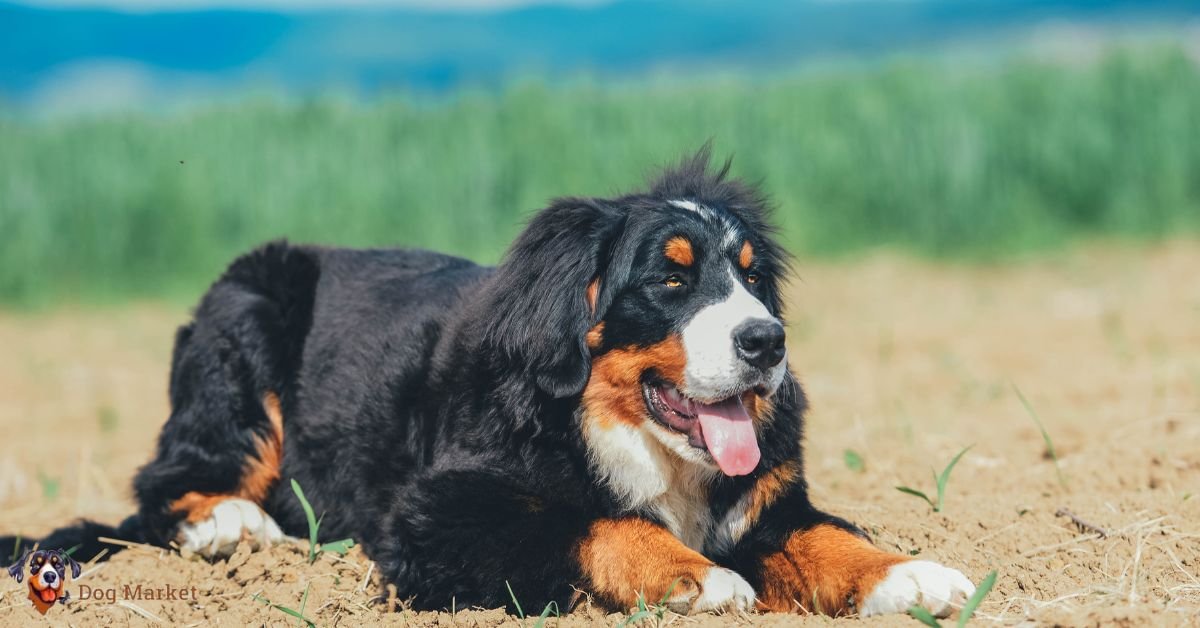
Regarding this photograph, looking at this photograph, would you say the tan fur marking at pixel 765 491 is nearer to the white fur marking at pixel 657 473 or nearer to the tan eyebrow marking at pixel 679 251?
the white fur marking at pixel 657 473

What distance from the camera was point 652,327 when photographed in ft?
13.4

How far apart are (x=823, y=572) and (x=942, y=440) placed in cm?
281

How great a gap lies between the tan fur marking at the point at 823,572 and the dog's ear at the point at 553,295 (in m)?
0.92

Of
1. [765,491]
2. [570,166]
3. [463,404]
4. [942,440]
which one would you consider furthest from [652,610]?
[570,166]

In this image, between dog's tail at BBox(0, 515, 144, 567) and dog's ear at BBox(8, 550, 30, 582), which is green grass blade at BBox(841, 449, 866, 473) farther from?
dog's ear at BBox(8, 550, 30, 582)

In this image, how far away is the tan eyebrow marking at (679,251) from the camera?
4.14 m

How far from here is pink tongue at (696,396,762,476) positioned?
13.3ft

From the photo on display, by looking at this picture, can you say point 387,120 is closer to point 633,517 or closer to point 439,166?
point 439,166

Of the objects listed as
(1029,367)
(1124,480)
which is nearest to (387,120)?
(1029,367)

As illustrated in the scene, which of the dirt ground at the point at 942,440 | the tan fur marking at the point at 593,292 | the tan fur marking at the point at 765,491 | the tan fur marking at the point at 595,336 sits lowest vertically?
the dirt ground at the point at 942,440

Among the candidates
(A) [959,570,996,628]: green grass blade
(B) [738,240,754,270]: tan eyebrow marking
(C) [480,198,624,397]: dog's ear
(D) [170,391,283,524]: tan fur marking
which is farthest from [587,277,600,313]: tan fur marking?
(D) [170,391,283,524]: tan fur marking

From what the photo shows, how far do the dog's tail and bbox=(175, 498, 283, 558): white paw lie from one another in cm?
31

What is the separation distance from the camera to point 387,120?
56.9 ft

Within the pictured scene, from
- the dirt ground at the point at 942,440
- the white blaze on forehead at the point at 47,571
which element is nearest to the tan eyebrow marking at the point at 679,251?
the dirt ground at the point at 942,440
